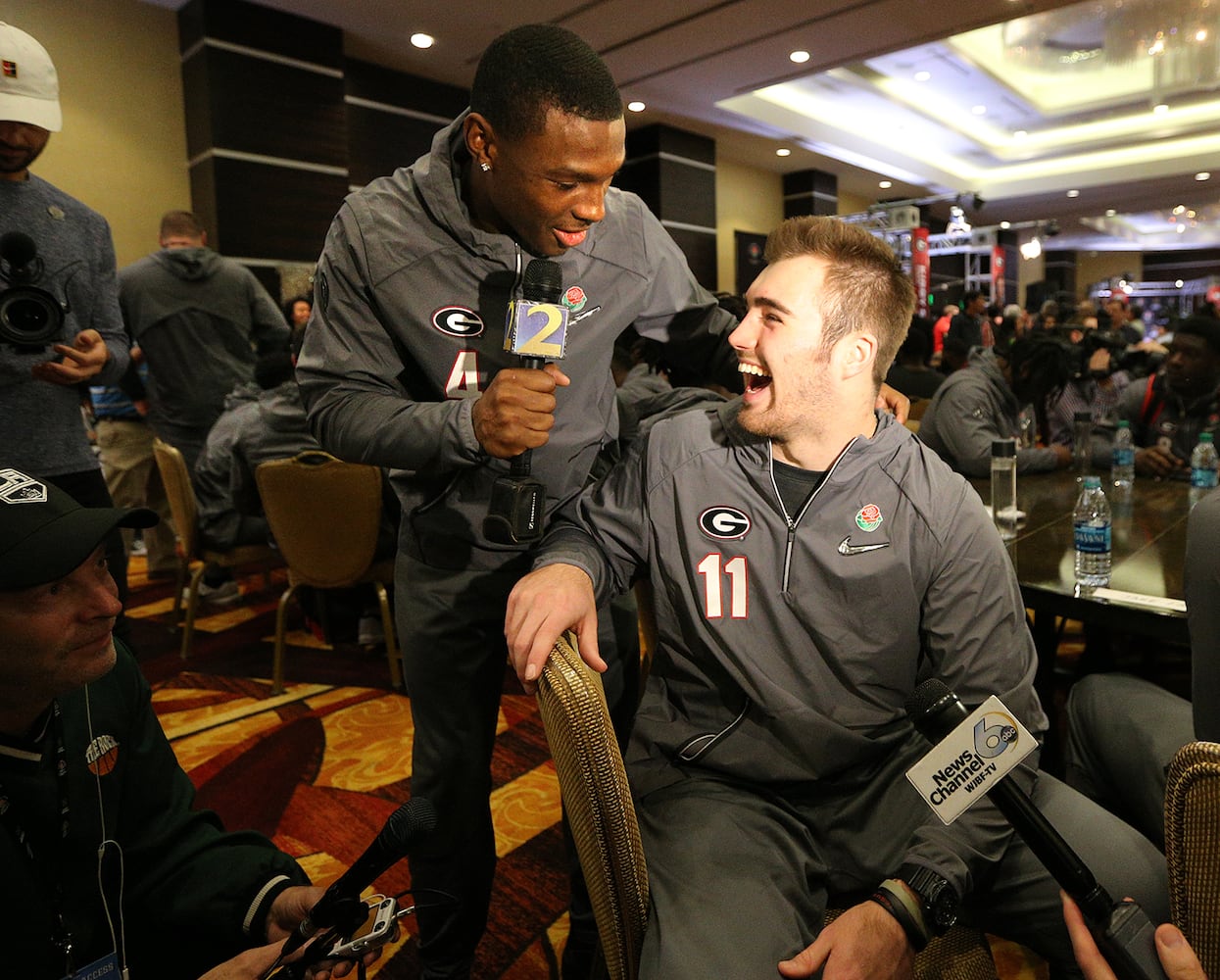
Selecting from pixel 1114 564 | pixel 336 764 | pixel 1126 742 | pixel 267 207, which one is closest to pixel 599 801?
pixel 1126 742

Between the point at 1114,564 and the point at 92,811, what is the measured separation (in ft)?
6.71

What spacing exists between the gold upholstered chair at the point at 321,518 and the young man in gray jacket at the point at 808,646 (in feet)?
5.76

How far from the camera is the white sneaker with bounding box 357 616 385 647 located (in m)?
3.64

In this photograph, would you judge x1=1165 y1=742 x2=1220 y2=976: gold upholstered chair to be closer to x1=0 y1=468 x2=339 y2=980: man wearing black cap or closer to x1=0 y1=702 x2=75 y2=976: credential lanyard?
x1=0 y1=468 x2=339 y2=980: man wearing black cap

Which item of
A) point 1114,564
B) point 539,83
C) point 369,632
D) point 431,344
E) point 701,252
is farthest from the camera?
point 701,252

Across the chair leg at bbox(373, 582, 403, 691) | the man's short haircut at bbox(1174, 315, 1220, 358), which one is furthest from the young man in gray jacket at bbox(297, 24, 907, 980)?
the man's short haircut at bbox(1174, 315, 1220, 358)

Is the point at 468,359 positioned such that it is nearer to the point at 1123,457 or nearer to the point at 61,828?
the point at 61,828

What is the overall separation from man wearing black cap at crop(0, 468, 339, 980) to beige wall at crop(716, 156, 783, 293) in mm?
9604

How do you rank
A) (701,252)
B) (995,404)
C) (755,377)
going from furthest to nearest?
(701,252) < (995,404) < (755,377)

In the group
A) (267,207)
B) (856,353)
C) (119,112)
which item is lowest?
(856,353)

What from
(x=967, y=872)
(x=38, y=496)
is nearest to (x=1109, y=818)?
(x=967, y=872)

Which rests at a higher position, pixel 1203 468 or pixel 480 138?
pixel 480 138

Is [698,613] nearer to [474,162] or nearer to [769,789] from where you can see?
[769,789]

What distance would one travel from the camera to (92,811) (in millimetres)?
1051
